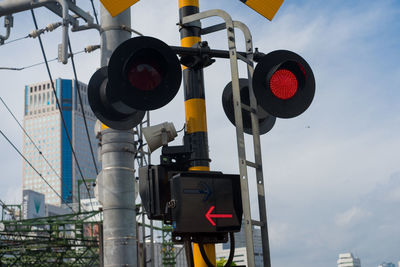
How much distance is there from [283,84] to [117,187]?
3858 mm

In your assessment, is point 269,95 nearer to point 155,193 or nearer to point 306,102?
point 306,102

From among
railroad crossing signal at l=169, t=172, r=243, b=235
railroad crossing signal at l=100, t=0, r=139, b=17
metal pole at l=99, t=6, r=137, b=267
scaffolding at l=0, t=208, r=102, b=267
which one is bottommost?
railroad crossing signal at l=169, t=172, r=243, b=235

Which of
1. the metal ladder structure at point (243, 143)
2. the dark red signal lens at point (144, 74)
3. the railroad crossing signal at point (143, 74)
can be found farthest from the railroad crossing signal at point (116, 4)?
the metal ladder structure at point (243, 143)

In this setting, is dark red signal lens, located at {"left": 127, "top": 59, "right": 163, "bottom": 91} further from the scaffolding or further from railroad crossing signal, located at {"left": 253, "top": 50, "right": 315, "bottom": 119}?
the scaffolding

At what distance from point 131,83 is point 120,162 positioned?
359 centimetres

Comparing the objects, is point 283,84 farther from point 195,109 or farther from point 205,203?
point 205,203

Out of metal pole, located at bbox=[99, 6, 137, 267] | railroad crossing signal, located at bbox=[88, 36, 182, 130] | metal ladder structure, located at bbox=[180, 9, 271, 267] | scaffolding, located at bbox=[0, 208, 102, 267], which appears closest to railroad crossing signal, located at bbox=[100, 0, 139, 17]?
railroad crossing signal, located at bbox=[88, 36, 182, 130]

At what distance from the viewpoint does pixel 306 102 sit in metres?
5.46

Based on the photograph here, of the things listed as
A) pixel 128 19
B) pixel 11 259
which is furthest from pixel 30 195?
pixel 128 19

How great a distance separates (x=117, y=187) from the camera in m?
8.27

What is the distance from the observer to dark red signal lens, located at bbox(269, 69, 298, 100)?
17.3 feet

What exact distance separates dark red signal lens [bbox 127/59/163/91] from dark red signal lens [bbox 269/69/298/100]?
1.12 metres

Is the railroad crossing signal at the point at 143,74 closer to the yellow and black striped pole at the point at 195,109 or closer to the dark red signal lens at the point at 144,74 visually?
the dark red signal lens at the point at 144,74

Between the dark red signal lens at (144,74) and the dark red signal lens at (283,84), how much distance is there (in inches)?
44.1
